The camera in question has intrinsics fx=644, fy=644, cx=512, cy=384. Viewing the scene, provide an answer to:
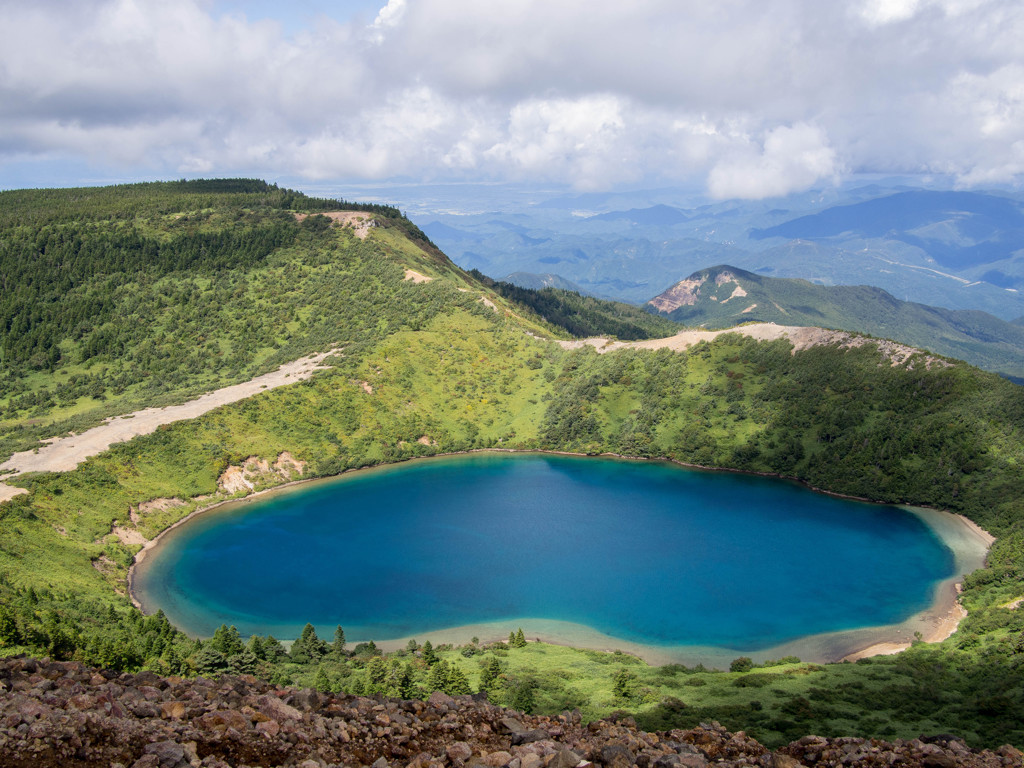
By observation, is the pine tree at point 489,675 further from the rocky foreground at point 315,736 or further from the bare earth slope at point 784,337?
the bare earth slope at point 784,337

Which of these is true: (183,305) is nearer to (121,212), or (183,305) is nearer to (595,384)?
(121,212)

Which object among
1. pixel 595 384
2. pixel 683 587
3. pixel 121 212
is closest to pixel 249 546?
pixel 683 587

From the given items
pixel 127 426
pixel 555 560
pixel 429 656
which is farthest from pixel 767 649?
pixel 127 426

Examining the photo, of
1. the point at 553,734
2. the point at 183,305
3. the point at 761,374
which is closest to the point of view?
the point at 553,734

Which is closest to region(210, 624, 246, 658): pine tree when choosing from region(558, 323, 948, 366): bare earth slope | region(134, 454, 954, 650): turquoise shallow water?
region(134, 454, 954, 650): turquoise shallow water

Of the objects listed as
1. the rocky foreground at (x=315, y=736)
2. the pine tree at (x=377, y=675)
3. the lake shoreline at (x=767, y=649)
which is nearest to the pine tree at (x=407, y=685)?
the pine tree at (x=377, y=675)
